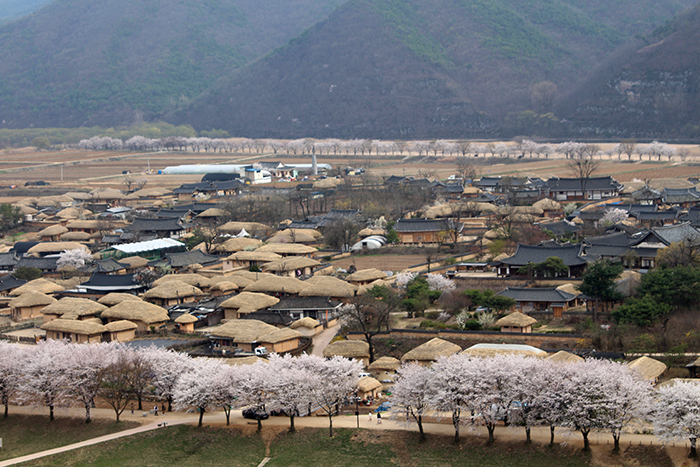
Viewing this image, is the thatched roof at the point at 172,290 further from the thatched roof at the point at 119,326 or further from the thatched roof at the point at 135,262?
the thatched roof at the point at 135,262

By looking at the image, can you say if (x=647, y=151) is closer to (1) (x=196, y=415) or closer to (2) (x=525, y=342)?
(2) (x=525, y=342)

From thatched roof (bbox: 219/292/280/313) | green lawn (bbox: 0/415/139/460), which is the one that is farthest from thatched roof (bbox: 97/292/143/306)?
green lawn (bbox: 0/415/139/460)

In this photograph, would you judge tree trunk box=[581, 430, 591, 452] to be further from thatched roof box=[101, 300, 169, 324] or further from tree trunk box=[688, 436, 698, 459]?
thatched roof box=[101, 300, 169, 324]

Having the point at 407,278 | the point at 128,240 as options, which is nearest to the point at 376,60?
the point at 128,240

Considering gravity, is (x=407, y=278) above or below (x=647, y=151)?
below

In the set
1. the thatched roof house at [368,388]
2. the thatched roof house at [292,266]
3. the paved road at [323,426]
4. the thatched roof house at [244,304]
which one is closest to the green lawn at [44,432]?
the paved road at [323,426]

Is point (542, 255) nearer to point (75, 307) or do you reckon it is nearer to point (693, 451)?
point (693, 451)
